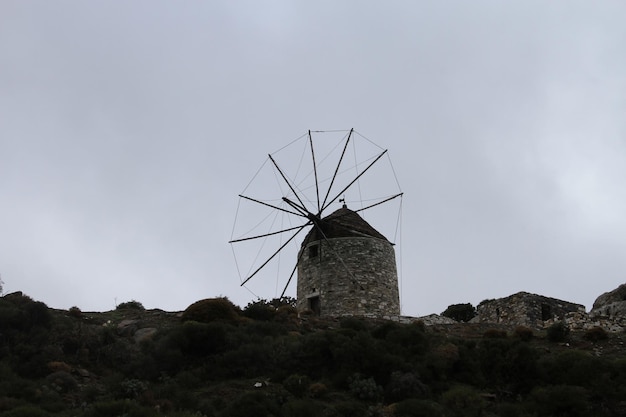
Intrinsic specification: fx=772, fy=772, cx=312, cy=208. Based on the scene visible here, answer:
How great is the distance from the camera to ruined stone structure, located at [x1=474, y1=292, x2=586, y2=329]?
112 feet

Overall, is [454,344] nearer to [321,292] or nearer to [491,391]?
[491,391]

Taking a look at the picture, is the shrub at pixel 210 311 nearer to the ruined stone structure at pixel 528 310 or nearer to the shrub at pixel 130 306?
the shrub at pixel 130 306

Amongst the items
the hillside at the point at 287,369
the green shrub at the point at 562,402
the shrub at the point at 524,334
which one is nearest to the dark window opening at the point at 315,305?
the hillside at the point at 287,369

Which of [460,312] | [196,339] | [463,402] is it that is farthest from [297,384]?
[460,312]

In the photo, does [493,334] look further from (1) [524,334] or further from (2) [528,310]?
(2) [528,310]

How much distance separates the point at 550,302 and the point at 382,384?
48.3 feet

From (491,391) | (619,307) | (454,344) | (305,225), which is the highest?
(305,225)

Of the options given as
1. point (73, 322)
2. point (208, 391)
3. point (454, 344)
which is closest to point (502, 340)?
point (454, 344)

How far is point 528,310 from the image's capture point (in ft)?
113

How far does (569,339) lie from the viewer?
28.6 m

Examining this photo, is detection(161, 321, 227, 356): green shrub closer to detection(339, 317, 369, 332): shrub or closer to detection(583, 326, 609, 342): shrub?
detection(339, 317, 369, 332): shrub

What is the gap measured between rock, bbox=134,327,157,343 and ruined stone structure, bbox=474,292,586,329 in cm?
1617

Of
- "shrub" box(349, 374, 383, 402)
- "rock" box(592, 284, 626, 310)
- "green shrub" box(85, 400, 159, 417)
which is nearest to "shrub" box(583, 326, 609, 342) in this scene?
"rock" box(592, 284, 626, 310)

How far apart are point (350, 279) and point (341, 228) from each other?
306cm
